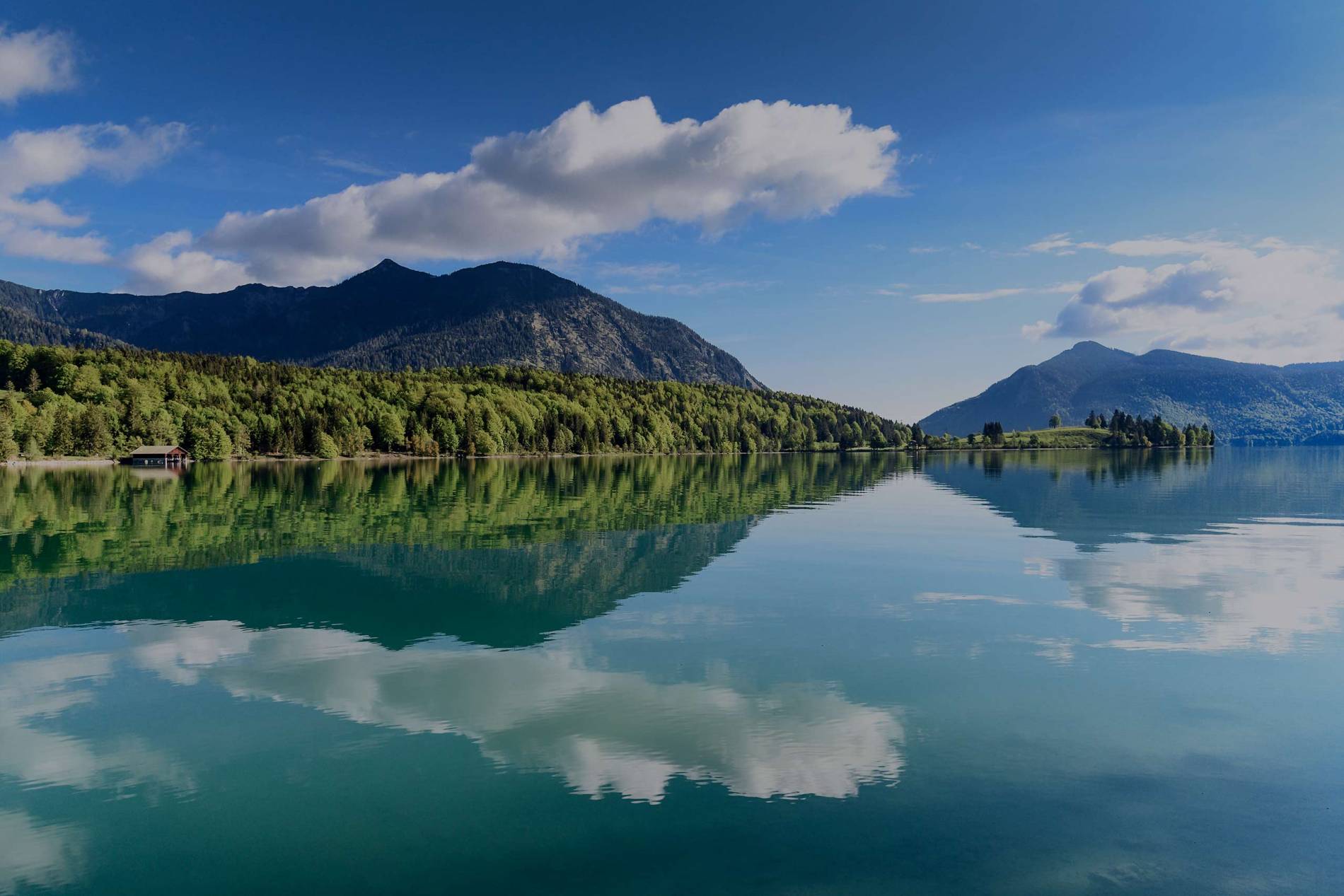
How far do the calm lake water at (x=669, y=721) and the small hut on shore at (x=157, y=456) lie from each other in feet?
535

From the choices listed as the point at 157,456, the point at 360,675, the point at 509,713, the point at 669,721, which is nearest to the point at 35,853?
the point at 509,713

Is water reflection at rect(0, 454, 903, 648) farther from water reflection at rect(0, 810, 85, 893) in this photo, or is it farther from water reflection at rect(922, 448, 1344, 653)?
water reflection at rect(922, 448, 1344, 653)

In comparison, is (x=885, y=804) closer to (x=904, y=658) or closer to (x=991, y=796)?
(x=991, y=796)

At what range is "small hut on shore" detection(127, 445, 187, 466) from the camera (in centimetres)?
18000

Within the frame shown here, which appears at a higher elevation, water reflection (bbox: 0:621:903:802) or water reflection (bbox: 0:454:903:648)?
water reflection (bbox: 0:454:903:648)

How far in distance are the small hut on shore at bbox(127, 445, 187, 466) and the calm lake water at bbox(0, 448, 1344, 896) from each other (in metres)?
163

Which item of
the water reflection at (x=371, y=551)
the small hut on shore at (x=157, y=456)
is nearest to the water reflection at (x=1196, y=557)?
the water reflection at (x=371, y=551)

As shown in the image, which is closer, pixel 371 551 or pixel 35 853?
pixel 35 853

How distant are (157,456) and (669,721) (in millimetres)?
202047

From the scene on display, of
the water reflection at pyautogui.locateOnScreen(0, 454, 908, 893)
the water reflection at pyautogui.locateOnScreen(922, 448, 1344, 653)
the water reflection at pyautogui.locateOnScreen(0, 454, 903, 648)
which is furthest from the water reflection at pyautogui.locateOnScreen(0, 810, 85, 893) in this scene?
the water reflection at pyautogui.locateOnScreen(922, 448, 1344, 653)

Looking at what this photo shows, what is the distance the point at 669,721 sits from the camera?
59.6ft

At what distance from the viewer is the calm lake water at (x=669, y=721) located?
483 inches

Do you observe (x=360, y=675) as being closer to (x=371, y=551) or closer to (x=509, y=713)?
(x=509, y=713)

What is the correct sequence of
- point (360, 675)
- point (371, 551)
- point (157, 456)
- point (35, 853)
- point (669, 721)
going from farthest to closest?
point (157, 456)
point (371, 551)
point (360, 675)
point (669, 721)
point (35, 853)
